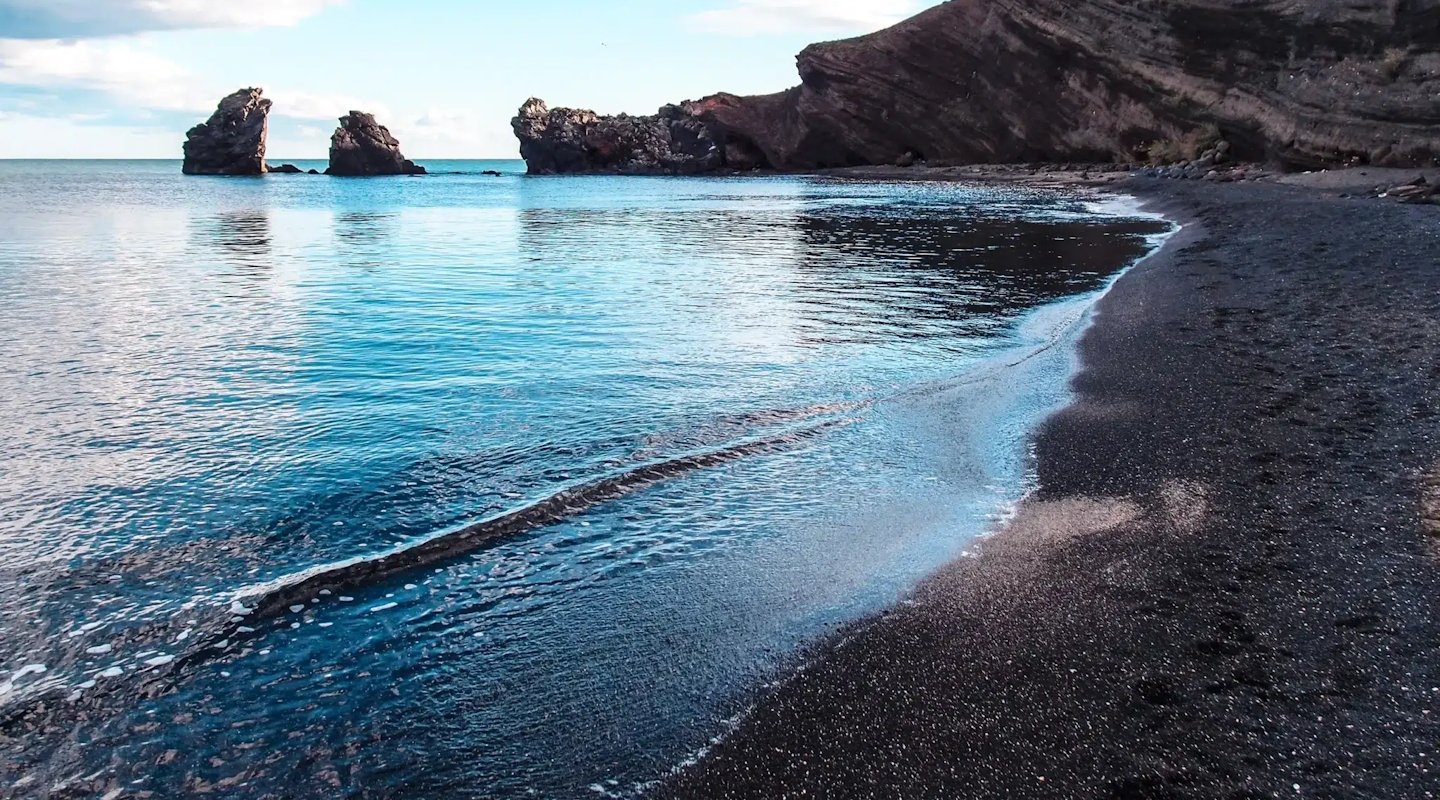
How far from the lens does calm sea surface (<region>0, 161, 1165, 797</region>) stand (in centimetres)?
349

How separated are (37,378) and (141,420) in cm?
250

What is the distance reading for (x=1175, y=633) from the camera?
3.92 meters

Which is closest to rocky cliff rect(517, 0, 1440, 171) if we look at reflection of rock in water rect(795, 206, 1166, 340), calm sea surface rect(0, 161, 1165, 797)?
reflection of rock in water rect(795, 206, 1166, 340)

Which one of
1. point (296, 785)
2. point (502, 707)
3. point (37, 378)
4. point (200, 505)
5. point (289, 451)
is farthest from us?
point (37, 378)

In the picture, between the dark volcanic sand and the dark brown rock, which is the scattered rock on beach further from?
the dark volcanic sand

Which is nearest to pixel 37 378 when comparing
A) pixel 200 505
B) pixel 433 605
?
pixel 200 505

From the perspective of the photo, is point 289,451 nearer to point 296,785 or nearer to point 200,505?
point 200,505

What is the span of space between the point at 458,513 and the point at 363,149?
120072mm

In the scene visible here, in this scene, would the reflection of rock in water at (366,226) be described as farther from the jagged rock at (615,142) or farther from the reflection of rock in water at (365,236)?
the jagged rock at (615,142)

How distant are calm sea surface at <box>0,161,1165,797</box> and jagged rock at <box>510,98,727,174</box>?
86.6 m

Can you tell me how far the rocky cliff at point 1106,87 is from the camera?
31.0m

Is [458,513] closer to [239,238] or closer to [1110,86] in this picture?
[239,238]

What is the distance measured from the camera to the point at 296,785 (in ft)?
10.4

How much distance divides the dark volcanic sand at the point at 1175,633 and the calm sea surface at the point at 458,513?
0.35 meters
